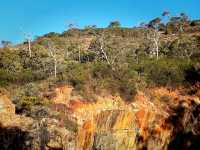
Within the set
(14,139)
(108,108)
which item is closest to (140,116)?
(108,108)

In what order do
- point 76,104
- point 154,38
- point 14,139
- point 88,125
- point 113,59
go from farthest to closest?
point 154,38 < point 113,59 < point 76,104 < point 88,125 < point 14,139

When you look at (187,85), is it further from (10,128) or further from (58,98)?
(10,128)

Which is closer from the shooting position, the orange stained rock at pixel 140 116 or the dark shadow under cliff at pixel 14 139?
the dark shadow under cliff at pixel 14 139

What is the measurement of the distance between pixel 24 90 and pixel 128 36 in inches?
2538

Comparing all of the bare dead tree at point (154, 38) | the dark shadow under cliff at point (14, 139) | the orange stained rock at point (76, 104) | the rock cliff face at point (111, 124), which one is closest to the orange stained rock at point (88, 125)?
the rock cliff face at point (111, 124)

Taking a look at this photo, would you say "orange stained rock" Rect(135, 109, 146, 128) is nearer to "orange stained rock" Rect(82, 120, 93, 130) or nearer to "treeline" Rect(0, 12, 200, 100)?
"treeline" Rect(0, 12, 200, 100)

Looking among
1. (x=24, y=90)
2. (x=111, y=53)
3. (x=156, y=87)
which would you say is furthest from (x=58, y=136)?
(x=111, y=53)

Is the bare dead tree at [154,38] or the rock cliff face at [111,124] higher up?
the bare dead tree at [154,38]

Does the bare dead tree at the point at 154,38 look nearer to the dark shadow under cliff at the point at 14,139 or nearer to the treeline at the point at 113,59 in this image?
the treeline at the point at 113,59

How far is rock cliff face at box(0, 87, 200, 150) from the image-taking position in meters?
22.1

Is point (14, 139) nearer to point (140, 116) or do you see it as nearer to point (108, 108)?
point (108, 108)

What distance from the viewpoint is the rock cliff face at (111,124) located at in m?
22.1

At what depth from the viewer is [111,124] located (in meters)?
23.6

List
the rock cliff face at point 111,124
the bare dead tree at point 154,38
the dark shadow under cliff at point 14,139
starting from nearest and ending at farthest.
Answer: the dark shadow under cliff at point 14,139, the rock cliff face at point 111,124, the bare dead tree at point 154,38
